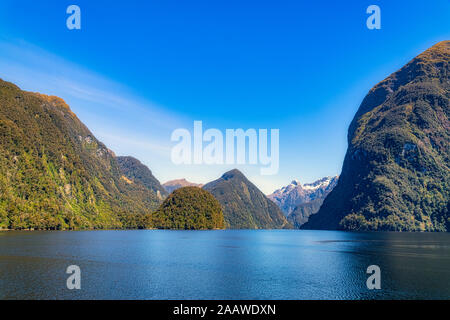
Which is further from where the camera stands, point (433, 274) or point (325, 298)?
point (433, 274)
